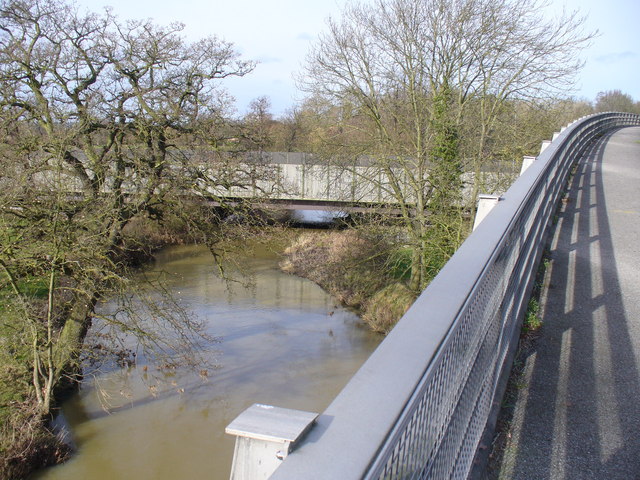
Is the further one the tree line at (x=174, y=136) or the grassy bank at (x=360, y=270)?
the grassy bank at (x=360, y=270)

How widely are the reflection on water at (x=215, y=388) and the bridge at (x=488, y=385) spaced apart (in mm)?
7150

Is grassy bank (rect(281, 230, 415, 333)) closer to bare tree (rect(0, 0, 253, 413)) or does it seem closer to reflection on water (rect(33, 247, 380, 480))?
reflection on water (rect(33, 247, 380, 480))

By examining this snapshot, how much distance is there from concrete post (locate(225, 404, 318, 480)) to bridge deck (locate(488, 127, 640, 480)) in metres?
1.87

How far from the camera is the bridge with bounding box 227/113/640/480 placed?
36.3 inches

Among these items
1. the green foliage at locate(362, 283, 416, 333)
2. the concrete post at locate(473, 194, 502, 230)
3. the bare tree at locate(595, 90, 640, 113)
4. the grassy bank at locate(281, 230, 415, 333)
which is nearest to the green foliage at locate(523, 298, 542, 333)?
the concrete post at locate(473, 194, 502, 230)

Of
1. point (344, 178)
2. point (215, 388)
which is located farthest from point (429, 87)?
point (215, 388)

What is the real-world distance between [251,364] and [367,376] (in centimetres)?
1290

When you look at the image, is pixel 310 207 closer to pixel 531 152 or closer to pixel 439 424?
pixel 531 152

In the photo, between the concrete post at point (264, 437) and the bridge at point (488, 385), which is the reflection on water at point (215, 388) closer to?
the bridge at point (488, 385)

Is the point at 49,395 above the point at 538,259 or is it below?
below

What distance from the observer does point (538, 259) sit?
5445 millimetres

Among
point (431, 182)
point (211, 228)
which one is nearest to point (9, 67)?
point (211, 228)

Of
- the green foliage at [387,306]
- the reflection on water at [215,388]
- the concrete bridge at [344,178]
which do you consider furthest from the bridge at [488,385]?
the green foliage at [387,306]

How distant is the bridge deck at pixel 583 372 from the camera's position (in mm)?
2566
